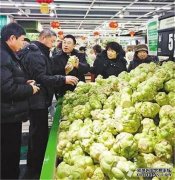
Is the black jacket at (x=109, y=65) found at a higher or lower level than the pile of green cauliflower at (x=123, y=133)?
higher

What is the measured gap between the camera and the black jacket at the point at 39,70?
3.53 meters

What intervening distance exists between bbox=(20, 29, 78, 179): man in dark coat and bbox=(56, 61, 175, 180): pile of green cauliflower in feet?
2.87

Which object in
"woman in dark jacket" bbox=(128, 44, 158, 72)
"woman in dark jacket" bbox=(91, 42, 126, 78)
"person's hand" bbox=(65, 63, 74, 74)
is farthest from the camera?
"woman in dark jacket" bbox=(128, 44, 158, 72)

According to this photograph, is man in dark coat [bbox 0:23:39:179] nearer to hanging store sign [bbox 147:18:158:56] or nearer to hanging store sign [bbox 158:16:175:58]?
hanging store sign [bbox 158:16:175:58]

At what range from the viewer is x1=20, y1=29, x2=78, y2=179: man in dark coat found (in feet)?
11.6

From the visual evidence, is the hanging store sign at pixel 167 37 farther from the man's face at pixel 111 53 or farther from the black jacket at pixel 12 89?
the man's face at pixel 111 53

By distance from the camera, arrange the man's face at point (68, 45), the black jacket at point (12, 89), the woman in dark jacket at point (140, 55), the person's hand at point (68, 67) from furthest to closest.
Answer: the woman in dark jacket at point (140, 55) → the man's face at point (68, 45) → the person's hand at point (68, 67) → the black jacket at point (12, 89)

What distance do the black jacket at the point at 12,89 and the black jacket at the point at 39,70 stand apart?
1.84ft

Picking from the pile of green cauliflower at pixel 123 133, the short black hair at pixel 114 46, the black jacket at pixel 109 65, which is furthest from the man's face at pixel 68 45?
the pile of green cauliflower at pixel 123 133

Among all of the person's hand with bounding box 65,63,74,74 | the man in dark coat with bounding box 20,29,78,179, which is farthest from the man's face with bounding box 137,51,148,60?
the man in dark coat with bounding box 20,29,78,179

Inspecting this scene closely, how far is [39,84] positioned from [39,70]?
201 millimetres

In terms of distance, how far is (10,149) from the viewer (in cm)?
304

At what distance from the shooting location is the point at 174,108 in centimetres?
208

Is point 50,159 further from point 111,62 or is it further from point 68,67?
point 111,62
